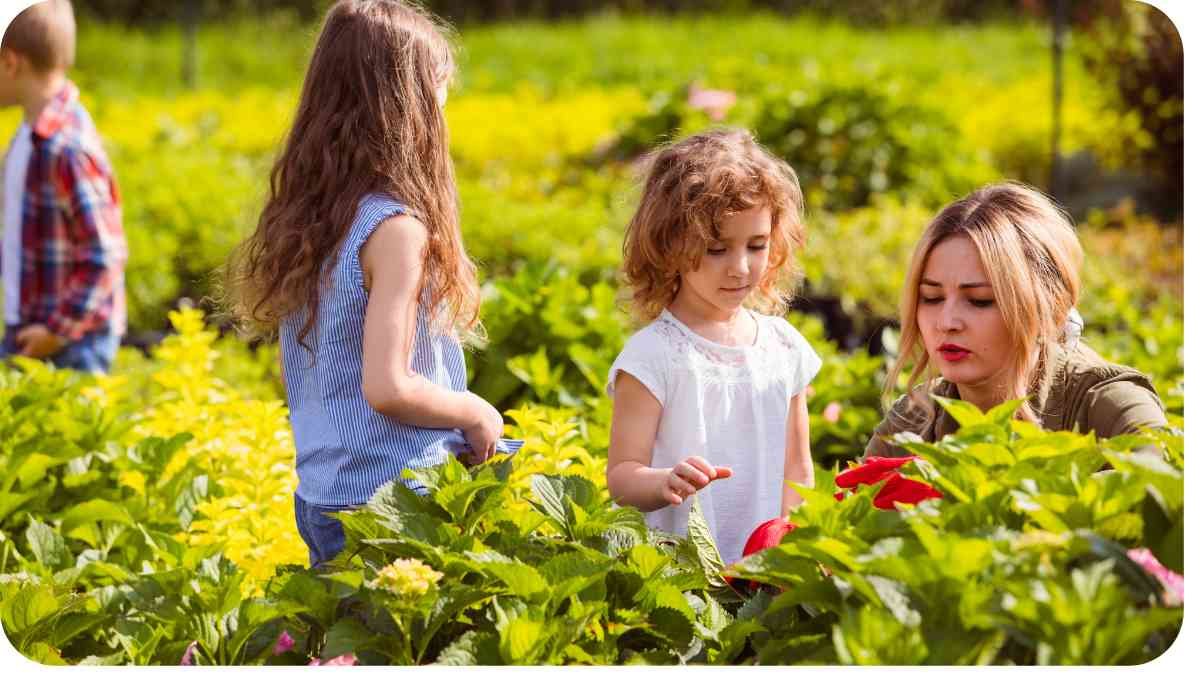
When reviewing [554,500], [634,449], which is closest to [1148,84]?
[634,449]

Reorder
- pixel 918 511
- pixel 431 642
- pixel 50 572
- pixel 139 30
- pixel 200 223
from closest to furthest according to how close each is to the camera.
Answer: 1. pixel 918 511
2. pixel 431 642
3. pixel 50 572
4. pixel 200 223
5. pixel 139 30

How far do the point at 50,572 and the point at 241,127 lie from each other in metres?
7.72

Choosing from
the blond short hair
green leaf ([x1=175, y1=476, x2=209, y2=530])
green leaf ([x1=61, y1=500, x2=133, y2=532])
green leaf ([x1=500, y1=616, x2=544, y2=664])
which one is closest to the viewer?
green leaf ([x1=500, y1=616, x2=544, y2=664])

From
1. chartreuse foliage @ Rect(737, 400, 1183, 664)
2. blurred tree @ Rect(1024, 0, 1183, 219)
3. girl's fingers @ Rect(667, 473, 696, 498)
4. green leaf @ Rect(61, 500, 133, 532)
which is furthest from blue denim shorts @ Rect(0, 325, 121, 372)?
blurred tree @ Rect(1024, 0, 1183, 219)

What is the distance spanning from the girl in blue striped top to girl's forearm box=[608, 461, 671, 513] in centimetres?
26

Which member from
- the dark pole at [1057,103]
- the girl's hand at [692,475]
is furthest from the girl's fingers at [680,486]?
the dark pole at [1057,103]

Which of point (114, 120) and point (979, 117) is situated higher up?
point (979, 117)

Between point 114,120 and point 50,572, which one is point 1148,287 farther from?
point 114,120

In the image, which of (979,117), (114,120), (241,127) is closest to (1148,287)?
(979,117)

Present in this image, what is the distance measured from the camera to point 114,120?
1022 centimetres

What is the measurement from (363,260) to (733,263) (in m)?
0.69

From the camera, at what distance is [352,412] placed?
8.76 ft

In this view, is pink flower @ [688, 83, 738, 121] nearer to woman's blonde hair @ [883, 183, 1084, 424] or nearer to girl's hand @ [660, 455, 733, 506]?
woman's blonde hair @ [883, 183, 1084, 424]

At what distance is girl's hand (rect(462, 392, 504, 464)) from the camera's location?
8.85ft
